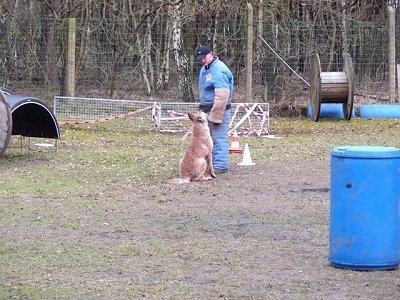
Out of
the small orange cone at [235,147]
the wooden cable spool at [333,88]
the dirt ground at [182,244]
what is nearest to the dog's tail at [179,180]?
the dirt ground at [182,244]

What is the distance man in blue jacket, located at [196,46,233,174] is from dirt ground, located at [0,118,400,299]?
0.70 meters

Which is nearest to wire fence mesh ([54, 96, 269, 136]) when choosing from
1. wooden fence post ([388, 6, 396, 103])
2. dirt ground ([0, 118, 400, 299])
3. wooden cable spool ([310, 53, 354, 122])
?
wooden cable spool ([310, 53, 354, 122])

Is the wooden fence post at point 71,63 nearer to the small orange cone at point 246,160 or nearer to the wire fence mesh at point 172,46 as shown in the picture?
the wire fence mesh at point 172,46

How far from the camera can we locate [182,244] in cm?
846

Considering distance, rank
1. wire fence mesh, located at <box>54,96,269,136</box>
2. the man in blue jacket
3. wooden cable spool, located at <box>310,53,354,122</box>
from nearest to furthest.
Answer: the man in blue jacket → wire fence mesh, located at <box>54,96,269,136</box> → wooden cable spool, located at <box>310,53,354,122</box>

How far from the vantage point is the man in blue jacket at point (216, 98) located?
13.0 meters

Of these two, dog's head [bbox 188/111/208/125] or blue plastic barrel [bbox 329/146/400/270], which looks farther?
dog's head [bbox 188/111/208/125]

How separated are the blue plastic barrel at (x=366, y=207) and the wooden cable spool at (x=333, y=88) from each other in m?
13.2

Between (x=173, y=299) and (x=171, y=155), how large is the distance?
8.55m

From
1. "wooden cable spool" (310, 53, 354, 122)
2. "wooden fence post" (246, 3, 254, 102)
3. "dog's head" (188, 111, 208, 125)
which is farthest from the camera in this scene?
"wooden fence post" (246, 3, 254, 102)

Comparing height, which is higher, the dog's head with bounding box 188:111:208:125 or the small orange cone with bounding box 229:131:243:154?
the dog's head with bounding box 188:111:208:125

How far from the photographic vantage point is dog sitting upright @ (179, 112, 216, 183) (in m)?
12.3

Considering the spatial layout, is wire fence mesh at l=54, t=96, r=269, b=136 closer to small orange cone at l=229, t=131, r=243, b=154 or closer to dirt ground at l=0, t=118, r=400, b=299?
small orange cone at l=229, t=131, r=243, b=154

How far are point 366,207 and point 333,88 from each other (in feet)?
44.6
